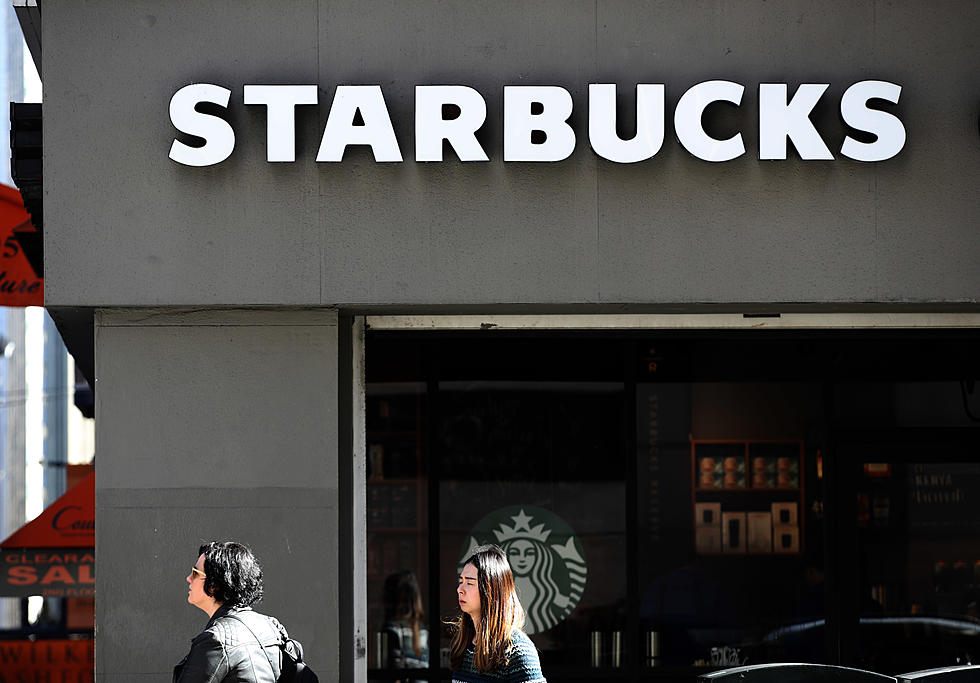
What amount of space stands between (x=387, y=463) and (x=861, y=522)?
343 centimetres

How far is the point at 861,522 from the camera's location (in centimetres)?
887

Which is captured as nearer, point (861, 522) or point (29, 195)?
point (29, 195)

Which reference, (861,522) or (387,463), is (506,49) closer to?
(387,463)

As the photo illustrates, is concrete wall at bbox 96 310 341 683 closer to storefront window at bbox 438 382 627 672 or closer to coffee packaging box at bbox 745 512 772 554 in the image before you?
storefront window at bbox 438 382 627 672

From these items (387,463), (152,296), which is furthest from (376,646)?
(152,296)

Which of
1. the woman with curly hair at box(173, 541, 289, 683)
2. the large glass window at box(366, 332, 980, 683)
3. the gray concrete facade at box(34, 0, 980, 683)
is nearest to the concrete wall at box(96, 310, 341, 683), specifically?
the gray concrete facade at box(34, 0, 980, 683)

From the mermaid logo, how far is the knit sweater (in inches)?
140

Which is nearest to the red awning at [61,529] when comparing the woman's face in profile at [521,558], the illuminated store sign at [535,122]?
the woman's face in profile at [521,558]

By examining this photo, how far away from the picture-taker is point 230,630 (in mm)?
5098

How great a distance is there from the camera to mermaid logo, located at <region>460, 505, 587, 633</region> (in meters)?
8.78

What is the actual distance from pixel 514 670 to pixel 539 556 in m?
→ 3.73

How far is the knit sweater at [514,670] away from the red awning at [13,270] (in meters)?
5.44

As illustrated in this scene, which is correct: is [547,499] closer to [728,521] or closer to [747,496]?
[728,521]

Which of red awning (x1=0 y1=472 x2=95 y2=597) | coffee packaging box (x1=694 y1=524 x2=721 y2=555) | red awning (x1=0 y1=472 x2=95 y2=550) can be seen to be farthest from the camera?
red awning (x1=0 y1=472 x2=95 y2=550)
